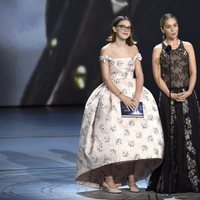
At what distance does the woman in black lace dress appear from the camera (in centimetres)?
596

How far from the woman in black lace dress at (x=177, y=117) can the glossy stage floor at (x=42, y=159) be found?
15 cm

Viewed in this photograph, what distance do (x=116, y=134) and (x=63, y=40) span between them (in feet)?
26.4

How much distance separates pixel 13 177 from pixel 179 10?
310 inches

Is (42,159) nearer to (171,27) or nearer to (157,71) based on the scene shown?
(157,71)

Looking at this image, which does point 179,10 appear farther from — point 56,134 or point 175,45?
point 175,45

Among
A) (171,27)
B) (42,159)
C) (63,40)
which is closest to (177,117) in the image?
(171,27)

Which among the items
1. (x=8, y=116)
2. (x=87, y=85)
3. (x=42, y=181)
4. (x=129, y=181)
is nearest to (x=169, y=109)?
(x=129, y=181)

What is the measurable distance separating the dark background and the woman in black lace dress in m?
7.73

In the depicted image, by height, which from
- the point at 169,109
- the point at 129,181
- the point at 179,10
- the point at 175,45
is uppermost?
the point at 179,10

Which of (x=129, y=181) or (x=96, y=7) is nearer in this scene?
(x=129, y=181)

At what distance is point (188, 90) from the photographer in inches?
236

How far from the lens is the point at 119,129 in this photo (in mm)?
5871

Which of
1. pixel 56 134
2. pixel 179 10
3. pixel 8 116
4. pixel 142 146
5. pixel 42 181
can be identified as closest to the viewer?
pixel 142 146

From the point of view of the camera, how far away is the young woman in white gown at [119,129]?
5855 millimetres
